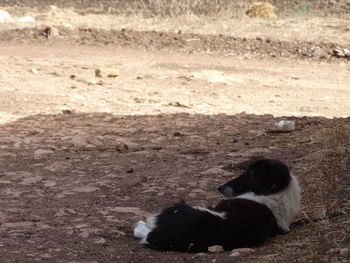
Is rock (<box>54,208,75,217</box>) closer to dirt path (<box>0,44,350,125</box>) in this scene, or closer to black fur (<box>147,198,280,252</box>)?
black fur (<box>147,198,280,252</box>)

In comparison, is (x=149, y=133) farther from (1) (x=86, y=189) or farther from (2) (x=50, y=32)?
(2) (x=50, y=32)

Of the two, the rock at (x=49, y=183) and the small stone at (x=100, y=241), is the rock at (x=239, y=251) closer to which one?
the small stone at (x=100, y=241)

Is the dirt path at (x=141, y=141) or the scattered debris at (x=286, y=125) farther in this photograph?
the scattered debris at (x=286, y=125)

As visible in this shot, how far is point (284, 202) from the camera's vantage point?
221 inches

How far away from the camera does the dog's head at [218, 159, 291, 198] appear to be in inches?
225

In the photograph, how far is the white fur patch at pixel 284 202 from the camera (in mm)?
5566

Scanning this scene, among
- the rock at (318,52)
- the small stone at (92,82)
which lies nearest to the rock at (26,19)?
the small stone at (92,82)

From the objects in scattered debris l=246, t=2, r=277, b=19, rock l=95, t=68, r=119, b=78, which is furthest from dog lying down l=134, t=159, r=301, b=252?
scattered debris l=246, t=2, r=277, b=19

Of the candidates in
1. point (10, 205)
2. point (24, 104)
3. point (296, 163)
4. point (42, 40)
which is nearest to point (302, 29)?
point (42, 40)

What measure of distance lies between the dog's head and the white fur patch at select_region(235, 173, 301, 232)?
39 mm

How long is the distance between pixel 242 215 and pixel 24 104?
19.8 ft

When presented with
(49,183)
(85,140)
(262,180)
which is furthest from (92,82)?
(262,180)

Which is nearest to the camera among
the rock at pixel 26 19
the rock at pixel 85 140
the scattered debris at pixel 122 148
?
the scattered debris at pixel 122 148

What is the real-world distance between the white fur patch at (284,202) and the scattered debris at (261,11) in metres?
13.3
